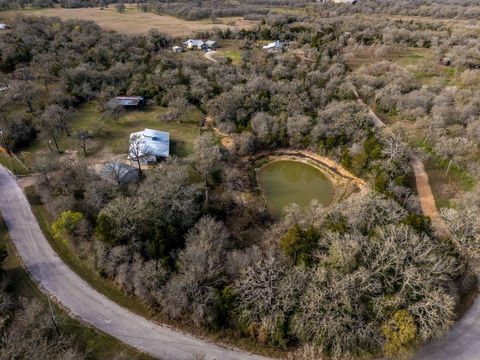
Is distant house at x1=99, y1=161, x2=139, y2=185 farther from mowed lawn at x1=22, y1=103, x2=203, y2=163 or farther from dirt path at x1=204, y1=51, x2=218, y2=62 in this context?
dirt path at x1=204, y1=51, x2=218, y2=62

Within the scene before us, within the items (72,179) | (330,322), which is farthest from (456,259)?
(72,179)

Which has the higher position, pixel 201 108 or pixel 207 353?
pixel 201 108

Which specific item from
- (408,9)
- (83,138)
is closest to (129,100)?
(83,138)

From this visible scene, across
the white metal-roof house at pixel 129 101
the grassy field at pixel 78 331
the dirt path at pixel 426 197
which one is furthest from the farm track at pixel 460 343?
the white metal-roof house at pixel 129 101

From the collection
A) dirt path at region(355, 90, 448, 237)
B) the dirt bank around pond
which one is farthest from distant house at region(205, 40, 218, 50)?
dirt path at region(355, 90, 448, 237)

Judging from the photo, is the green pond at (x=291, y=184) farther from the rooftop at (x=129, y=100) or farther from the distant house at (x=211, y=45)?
the distant house at (x=211, y=45)

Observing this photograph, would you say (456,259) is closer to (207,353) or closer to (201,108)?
(207,353)
